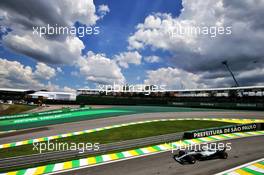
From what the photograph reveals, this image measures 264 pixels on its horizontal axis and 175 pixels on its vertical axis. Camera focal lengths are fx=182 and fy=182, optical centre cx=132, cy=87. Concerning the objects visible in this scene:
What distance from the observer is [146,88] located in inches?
3406

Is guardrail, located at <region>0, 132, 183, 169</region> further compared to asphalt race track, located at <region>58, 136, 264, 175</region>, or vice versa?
guardrail, located at <region>0, 132, 183, 169</region>

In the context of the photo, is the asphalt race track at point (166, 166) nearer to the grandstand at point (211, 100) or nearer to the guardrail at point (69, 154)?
the guardrail at point (69, 154)

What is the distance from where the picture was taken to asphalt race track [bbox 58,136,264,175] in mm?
9094

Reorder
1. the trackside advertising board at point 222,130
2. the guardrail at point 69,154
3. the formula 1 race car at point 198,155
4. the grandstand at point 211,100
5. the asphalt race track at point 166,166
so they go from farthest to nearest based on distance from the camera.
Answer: the grandstand at point 211,100, the trackside advertising board at point 222,130, the formula 1 race car at point 198,155, the guardrail at point 69,154, the asphalt race track at point 166,166

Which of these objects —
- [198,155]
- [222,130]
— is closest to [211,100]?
[222,130]

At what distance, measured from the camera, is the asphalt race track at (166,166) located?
29.8ft

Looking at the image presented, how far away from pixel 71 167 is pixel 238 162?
9.36 m

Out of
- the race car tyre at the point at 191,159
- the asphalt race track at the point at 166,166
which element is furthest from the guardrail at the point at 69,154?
the race car tyre at the point at 191,159

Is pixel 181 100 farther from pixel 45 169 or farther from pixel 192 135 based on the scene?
pixel 45 169

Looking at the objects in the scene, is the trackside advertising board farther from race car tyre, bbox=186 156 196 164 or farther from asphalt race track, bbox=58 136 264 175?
race car tyre, bbox=186 156 196 164

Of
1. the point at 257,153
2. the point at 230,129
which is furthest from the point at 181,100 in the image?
the point at 257,153

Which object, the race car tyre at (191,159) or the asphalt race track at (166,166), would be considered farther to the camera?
the race car tyre at (191,159)

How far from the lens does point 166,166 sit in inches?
386

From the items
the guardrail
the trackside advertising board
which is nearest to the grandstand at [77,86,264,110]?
the trackside advertising board
